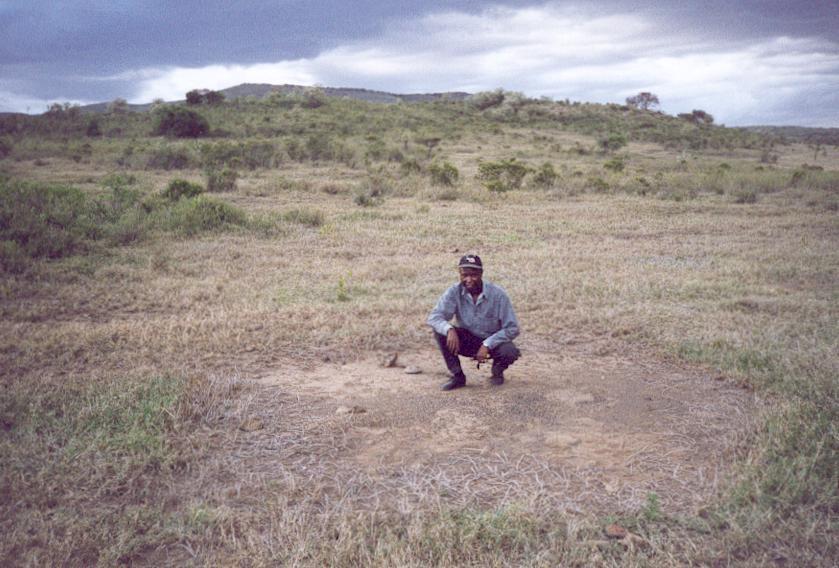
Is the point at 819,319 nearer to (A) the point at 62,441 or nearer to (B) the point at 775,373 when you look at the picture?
(B) the point at 775,373

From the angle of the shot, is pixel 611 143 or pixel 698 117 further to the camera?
pixel 698 117

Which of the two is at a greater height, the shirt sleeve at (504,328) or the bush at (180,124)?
the bush at (180,124)

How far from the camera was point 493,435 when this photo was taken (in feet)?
15.7

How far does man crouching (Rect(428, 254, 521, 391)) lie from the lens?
18.0ft

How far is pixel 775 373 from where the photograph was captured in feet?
19.0

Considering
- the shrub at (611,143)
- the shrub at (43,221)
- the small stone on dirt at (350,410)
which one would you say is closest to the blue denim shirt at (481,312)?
the small stone on dirt at (350,410)

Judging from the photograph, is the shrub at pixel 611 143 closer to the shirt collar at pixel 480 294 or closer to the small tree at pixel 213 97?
the small tree at pixel 213 97

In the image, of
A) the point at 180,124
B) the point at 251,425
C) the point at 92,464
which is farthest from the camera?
the point at 180,124

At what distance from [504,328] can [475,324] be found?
0.90 feet

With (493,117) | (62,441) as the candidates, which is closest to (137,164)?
(62,441)

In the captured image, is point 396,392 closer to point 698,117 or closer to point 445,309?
point 445,309

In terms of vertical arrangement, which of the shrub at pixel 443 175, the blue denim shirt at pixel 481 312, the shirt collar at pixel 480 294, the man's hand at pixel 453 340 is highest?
the shrub at pixel 443 175

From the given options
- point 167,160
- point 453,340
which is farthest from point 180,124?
point 453,340

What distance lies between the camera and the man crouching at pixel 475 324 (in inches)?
216
